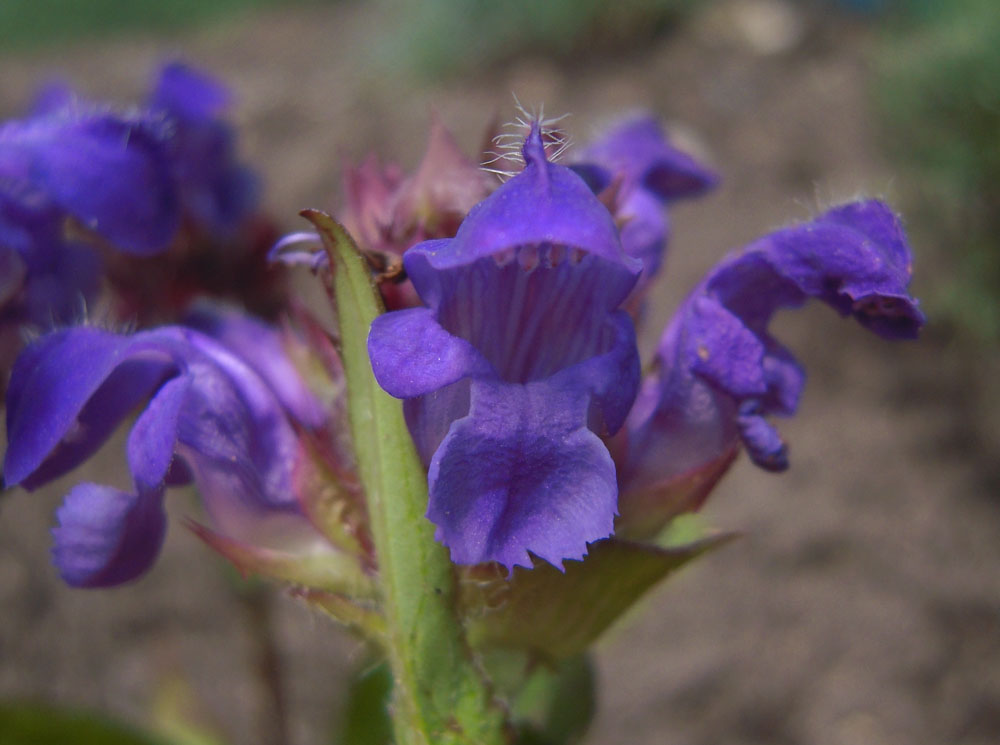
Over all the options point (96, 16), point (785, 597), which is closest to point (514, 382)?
point (785, 597)

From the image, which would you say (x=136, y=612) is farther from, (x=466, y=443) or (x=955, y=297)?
(x=955, y=297)

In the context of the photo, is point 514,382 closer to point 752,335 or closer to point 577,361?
point 577,361

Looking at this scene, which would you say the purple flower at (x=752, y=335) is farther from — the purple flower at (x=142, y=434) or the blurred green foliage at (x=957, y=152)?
the blurred green foliage at (x=957, y=152)

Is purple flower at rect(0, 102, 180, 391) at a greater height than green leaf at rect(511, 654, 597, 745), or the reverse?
purple flower at rect(0, 102, 180, 391)

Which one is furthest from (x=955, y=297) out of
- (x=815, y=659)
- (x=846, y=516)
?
(x=815, y=659)

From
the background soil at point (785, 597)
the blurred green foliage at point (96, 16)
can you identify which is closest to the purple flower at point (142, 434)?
the background soil at point (785, 597)

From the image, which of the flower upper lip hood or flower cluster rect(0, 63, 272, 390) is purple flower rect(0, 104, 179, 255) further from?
the flower upper lip hood

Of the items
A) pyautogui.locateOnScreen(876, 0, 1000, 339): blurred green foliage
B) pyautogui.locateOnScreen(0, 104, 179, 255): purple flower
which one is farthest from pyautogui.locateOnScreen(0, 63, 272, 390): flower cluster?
pyautogui.locateOnScreen(876, 0, 1000, 339): blurred green foliage
